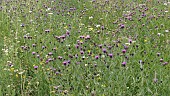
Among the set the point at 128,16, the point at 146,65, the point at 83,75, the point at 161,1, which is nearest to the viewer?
the point at 83,75

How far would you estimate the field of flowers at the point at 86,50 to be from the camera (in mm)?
2723

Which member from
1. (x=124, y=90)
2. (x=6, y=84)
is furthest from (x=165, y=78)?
(x=6, y=84)

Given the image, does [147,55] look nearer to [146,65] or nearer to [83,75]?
[146,65]

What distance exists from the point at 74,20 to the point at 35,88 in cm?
197

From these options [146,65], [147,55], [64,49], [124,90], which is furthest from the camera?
[64,49]

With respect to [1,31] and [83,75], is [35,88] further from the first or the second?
[1,31]

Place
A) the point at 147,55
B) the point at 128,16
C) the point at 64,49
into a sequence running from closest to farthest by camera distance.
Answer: the point at 147,55 → the point at 64,49 → the point at 128,16

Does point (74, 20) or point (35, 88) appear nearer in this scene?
point (35, 88)

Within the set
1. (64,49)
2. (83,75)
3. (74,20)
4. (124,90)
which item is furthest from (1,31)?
(124,90)

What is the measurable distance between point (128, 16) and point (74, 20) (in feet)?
2.65

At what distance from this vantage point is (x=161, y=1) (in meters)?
5.59

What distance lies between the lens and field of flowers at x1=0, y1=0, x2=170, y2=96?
272 cm

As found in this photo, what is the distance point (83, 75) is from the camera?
9.61 feet

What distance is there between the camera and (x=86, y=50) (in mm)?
3500
